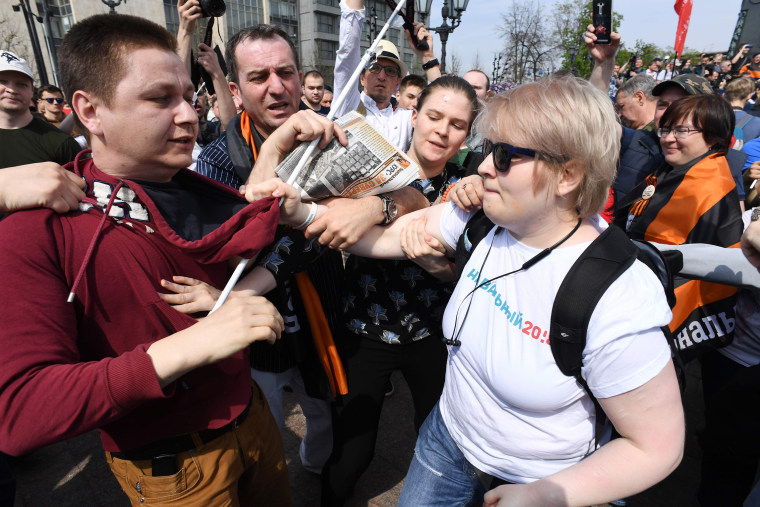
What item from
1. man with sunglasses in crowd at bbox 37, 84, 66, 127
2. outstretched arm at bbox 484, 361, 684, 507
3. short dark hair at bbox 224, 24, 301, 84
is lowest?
outstretched arm at bbox 484, 361, 684, 507

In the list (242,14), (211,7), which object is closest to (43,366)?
(211,7)

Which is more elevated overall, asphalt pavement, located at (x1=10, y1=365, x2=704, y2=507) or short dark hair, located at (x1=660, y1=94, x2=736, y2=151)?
short dark hair, located at (x1=660, y1=94, x2=736, y2=151)

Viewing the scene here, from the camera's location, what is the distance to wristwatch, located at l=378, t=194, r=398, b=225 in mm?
1922

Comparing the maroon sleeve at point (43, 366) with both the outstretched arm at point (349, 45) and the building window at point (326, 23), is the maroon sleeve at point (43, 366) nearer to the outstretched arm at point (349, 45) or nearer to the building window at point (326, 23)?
the outstretched arm at point (349, 45)

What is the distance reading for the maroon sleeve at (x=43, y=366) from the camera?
1.05 m

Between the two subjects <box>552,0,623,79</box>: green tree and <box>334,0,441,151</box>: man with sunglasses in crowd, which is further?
<box>552,0,623,79</box>: green tree

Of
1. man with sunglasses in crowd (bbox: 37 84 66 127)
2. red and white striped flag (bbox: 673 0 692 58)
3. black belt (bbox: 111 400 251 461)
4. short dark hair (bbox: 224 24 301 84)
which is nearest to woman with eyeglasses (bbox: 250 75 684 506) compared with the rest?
black belt (bbox: 111 400 251 461)

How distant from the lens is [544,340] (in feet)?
4.47

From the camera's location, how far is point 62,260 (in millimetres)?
1201

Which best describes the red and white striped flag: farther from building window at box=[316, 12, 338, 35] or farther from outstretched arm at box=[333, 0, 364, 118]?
building window at box=[316, 12, 338, 35]

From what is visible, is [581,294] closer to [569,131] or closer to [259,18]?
[569,131]

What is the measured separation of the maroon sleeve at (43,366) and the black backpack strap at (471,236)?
1.18 metres

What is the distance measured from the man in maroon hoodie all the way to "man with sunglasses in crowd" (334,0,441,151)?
39.5 inches

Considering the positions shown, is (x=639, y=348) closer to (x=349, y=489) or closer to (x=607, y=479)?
(x=607, y=479)
